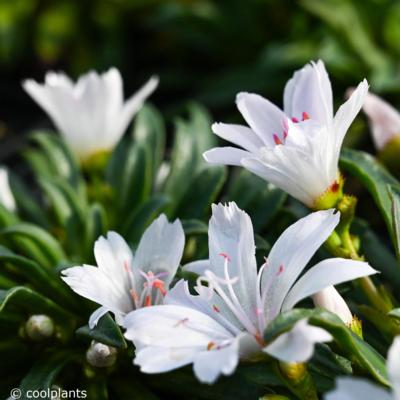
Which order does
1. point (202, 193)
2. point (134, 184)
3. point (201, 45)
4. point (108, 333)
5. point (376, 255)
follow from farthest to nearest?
point (201, 45) < point (134, 184) < point (202, 193) < point (376, 255) < point (108, 333)

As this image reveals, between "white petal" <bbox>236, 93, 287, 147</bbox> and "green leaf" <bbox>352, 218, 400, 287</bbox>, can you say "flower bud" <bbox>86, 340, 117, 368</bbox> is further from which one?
"green leaf" <bbox>352, 218, 400, 287</bbox>

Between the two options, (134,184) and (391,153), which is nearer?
(391,153)

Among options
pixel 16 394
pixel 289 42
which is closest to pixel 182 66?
pixel 289 42

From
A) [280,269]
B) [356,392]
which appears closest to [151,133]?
[280,269]

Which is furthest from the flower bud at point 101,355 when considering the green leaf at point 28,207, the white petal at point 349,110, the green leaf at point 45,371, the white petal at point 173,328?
the green leaf at point 28,207

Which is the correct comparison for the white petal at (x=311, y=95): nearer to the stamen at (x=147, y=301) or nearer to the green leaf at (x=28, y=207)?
the stamen at (x=147, y=301)

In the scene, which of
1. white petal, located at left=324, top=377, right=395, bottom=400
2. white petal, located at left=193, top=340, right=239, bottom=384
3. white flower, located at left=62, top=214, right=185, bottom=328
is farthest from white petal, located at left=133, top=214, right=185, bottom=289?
white petal, located at left=324, top=377, right=395, bottom=400

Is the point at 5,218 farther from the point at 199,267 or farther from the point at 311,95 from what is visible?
the point at 311,95
